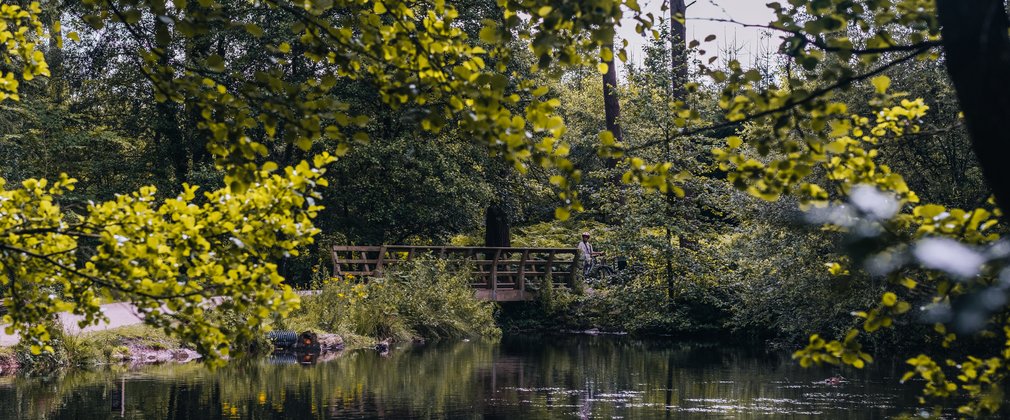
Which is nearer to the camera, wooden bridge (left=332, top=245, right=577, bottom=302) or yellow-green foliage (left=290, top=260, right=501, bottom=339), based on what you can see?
yellow-green foliage (left=290, top=260, right=501, bottom=339)

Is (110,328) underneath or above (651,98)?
underneath

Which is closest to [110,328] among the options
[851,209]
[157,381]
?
[157,381]

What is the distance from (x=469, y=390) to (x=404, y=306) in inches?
357

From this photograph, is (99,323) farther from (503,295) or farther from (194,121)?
(194,121)

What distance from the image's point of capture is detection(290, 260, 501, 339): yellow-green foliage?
19469mm

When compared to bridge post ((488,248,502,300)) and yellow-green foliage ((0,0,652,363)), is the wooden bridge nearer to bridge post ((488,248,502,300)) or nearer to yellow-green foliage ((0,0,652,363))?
bridge post ((488,248,502,300))

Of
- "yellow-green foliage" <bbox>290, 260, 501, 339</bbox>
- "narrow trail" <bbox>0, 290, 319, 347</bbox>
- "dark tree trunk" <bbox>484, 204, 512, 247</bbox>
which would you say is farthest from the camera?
"dark tree trunk" <bbox>484, 204, 512, 247</bbox>

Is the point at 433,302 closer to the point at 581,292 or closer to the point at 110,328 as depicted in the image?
the point at 581,292

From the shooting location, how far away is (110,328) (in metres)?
16.6

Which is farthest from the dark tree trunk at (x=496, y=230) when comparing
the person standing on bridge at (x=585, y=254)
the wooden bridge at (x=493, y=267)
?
the person standing on bridge at (x=585, y=254)

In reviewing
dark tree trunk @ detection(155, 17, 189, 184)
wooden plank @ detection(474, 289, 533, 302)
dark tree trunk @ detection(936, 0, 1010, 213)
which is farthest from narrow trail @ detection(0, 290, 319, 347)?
dark tree trunk @ detection(936, 0, 1010, 213)

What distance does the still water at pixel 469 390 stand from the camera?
10.3m

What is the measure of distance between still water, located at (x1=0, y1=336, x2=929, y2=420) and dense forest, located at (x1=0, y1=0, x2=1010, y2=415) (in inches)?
41.2

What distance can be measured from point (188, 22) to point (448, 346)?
15819 mm
